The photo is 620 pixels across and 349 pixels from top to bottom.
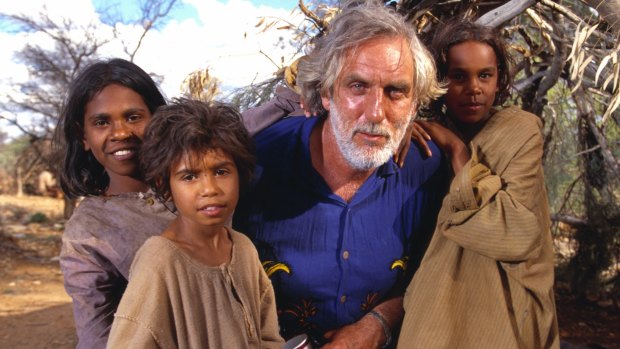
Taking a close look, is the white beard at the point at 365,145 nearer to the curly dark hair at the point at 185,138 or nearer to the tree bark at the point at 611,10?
the curly dark hair at the point at 185,138

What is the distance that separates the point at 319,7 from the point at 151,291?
7.18 ft

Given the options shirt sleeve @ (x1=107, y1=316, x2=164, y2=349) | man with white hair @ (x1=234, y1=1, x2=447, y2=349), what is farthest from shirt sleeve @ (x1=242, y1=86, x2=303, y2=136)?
shirt sleeve @ (x1=107, y1=316, x2=164, y2=349)

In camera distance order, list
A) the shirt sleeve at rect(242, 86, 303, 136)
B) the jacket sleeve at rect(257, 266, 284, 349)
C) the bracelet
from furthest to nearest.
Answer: the shirt sleeve at rect(242, 86, 303, 136) < the bracelet < the jacket sleeve at rect(257, 266, 284, 349)

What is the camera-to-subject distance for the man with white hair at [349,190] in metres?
2.04

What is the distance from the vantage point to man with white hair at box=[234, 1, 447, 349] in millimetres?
2037

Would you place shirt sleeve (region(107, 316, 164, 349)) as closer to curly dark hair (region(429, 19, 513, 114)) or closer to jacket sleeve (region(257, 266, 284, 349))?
jacket sleeve (region(257, 266, 284, 349))

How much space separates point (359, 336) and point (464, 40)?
1.24 metres

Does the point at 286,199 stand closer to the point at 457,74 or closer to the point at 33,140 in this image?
the point at 457,74

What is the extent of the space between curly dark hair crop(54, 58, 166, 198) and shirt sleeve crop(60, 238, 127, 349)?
0.32m

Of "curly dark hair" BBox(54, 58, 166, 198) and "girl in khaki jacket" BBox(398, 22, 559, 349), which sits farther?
"curly dark hair" BBox(54, 58, 166, 198)

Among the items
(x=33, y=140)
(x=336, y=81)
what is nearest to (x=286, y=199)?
(x=336, y=81)

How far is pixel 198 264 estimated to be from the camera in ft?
5.54

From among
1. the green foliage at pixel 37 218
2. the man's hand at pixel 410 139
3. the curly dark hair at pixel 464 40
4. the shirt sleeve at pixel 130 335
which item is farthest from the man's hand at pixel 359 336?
the green foliage at pixel 37 218

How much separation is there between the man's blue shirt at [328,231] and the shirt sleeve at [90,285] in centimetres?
58
